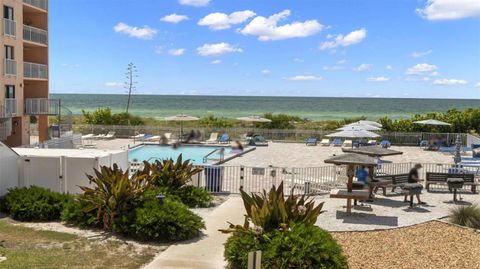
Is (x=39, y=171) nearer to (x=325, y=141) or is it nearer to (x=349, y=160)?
(x=349, y=160)

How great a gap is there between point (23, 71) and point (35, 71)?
1.58 metres

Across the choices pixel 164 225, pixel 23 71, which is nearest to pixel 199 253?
pixel 164 225

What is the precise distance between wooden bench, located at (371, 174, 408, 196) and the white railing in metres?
20.0

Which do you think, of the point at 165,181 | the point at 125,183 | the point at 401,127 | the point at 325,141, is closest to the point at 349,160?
the point at 165,181

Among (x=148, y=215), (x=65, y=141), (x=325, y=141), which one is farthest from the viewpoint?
(x=325, y=141)

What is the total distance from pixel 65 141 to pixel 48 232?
19.2m

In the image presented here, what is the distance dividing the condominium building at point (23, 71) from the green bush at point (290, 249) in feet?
72.3

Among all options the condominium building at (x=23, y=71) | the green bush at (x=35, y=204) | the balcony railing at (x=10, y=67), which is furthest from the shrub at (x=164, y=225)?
the balcony railing at (x=10, y=67)

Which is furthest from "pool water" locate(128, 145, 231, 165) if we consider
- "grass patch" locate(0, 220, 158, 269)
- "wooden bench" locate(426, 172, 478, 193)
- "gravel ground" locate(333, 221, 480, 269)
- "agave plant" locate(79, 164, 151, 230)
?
"grass patch" locate(0, 220, 158, 269)

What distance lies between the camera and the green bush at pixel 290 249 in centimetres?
934

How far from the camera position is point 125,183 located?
42.7 ft

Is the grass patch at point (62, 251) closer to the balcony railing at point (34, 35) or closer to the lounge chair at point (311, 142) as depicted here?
the balcony railing at point (34, 35)

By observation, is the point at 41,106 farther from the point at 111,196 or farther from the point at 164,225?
the point at 164,225

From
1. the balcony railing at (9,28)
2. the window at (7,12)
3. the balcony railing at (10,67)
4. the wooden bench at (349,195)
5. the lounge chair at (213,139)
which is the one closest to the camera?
the wooden bench at (349,195)
